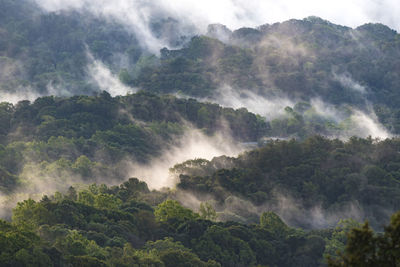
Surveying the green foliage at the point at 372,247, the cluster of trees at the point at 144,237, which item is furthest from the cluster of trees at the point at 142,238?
the green foliage at the point at 372,247

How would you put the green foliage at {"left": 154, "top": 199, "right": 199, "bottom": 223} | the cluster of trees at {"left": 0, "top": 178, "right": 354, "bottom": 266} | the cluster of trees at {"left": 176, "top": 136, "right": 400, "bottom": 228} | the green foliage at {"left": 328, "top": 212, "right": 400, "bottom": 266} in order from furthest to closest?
the cluster of trees at {"left": 176, "top": 136, "right": 400, "bottom": 228} < the green foliage at {"left": 154, "top": 199, "right": 199, "bottom": 223} < the cluster of trees at {"left": 0, "top": 178, "right": 354, "bottom": 266} < the green foliage at {"left": 328, "top": 212, "right": 400, "bottom": 266}

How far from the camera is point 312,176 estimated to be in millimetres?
98562

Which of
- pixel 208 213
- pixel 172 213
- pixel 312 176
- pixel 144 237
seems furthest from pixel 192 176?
pixel 144 237

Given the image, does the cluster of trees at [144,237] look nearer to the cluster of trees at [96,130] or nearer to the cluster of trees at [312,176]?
the cluster of trees at [312,176]

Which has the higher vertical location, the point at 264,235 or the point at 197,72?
the point at 197,72

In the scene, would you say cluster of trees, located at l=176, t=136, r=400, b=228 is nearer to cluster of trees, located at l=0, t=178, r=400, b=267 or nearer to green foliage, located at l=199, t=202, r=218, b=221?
green foliage, located at l=199, t=202, r=218, b=221

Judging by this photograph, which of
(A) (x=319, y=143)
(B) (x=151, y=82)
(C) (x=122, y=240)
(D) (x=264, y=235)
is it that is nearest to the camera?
(C) (x=122, y=240)

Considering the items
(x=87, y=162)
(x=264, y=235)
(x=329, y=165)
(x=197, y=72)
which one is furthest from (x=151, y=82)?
(x=264, y=235)

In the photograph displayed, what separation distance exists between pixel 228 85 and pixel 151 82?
16.8 metres

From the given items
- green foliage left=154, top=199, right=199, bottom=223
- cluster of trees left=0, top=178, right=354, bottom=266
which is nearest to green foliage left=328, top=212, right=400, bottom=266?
cluster of trees left=0, top=178, right=354, bottom=266

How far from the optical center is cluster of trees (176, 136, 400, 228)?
90.6m

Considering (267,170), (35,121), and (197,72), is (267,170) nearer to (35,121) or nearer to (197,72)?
(35,121)

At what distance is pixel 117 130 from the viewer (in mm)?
135375

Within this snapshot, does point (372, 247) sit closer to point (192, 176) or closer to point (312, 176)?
point (192, 176)
